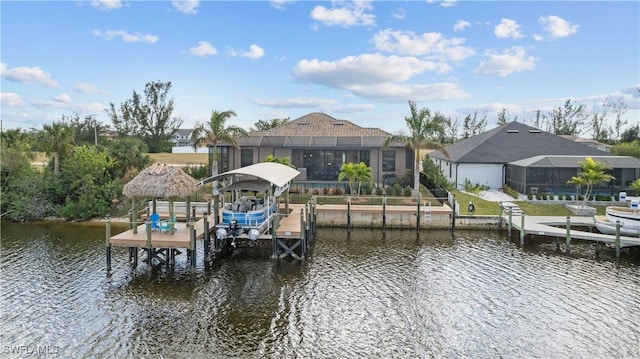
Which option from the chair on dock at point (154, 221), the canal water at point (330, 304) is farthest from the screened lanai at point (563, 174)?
the chair on dock at point (154, 221)

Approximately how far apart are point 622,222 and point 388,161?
15945 millimetres

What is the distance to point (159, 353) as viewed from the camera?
11.1 metres

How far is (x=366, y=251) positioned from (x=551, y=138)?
81.3 feet

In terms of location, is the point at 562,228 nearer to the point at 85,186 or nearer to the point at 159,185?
the point at 159,185

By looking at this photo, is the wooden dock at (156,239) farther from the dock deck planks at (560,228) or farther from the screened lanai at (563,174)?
the screened lanai at (563,174)

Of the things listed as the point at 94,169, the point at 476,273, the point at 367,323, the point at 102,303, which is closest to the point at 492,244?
the point at 476,273

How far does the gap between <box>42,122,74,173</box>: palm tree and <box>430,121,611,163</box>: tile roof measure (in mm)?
27525

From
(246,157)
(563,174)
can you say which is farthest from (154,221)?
(563,174)

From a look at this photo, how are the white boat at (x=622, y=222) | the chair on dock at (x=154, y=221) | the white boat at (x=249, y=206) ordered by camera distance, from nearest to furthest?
the chair on dock at (x=154, y=221), the white boat at (x=249, y=206), the white boat at (x=622, y=222)

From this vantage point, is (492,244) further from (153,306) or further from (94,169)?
(94,169)

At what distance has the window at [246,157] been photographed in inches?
1372

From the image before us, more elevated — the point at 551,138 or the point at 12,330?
Answer: the point at 551,138

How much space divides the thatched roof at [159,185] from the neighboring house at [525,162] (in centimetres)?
2039

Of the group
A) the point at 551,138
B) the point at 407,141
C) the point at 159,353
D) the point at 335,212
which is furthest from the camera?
the point at 551,138
